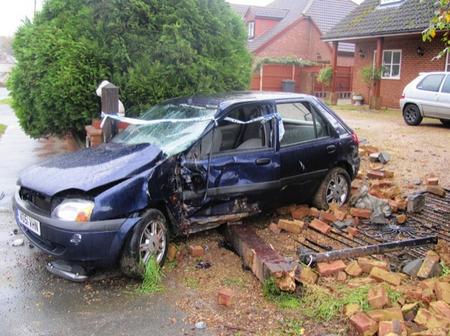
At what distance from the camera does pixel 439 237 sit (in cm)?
562

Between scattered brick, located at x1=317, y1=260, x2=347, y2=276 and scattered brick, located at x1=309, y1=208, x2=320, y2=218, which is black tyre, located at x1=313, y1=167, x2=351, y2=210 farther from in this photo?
scattered brick, located at x1=317, y1=260, x2=347, y2=276

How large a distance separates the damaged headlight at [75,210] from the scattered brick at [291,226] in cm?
232

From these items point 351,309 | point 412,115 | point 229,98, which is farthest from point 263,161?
point 412,115

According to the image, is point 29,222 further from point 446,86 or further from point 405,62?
point 405,62

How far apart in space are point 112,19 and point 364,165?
516 centimetres

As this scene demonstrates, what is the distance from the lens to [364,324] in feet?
11.5

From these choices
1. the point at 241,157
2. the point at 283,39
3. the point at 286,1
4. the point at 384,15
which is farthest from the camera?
the point at 286,1

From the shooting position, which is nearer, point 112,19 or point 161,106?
point 161,106

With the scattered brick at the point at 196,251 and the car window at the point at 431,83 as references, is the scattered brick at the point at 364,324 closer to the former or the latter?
the scattered brick at the point at 196,251

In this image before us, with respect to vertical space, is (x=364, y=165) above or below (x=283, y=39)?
below

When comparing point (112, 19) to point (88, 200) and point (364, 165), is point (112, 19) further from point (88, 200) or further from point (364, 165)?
point (364, 165)

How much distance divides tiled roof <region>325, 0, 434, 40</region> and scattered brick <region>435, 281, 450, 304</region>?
16.0 m

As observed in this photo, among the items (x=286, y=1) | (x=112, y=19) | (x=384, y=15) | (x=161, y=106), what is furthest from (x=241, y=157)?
(x=286, y=1)

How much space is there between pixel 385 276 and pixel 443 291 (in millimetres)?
514
